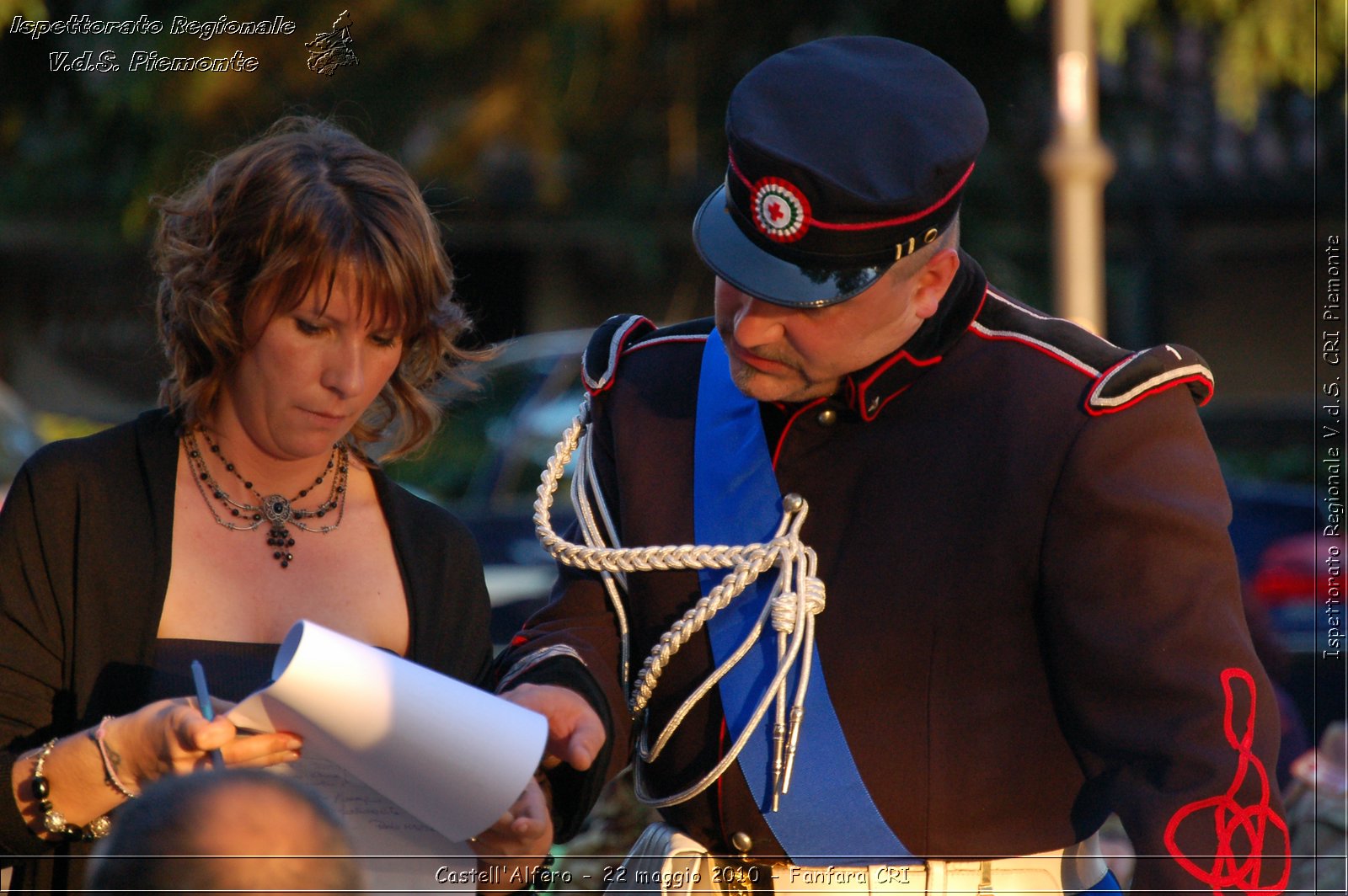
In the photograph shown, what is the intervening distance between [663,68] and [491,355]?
587cm

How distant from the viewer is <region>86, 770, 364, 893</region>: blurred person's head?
125 cm

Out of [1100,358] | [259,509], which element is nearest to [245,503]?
[259,509]

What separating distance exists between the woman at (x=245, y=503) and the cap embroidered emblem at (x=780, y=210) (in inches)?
24.2

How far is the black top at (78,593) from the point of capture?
2092 mm

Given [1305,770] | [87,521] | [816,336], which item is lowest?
[1305,770]

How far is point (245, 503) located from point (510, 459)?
3473 millimetres

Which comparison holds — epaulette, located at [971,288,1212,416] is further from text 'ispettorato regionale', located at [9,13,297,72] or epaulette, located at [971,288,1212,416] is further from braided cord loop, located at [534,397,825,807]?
text 'ispettorato regionale', located at [9,13,297,72]

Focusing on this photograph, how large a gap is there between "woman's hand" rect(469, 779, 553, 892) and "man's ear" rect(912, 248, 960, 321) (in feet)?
2.67

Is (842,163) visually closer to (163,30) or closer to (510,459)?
(510,459)

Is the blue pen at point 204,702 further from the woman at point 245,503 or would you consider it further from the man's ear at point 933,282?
the man's ear at point 933,282

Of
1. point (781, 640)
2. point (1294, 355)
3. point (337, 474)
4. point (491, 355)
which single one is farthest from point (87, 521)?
point (1294, 355)

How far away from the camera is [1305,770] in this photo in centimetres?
299

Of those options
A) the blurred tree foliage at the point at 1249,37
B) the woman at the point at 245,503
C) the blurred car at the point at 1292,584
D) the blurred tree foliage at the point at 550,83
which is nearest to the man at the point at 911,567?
the woman at the point at 245,503

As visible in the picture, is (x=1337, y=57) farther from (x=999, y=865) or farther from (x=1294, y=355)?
(x=1294, y=355)
